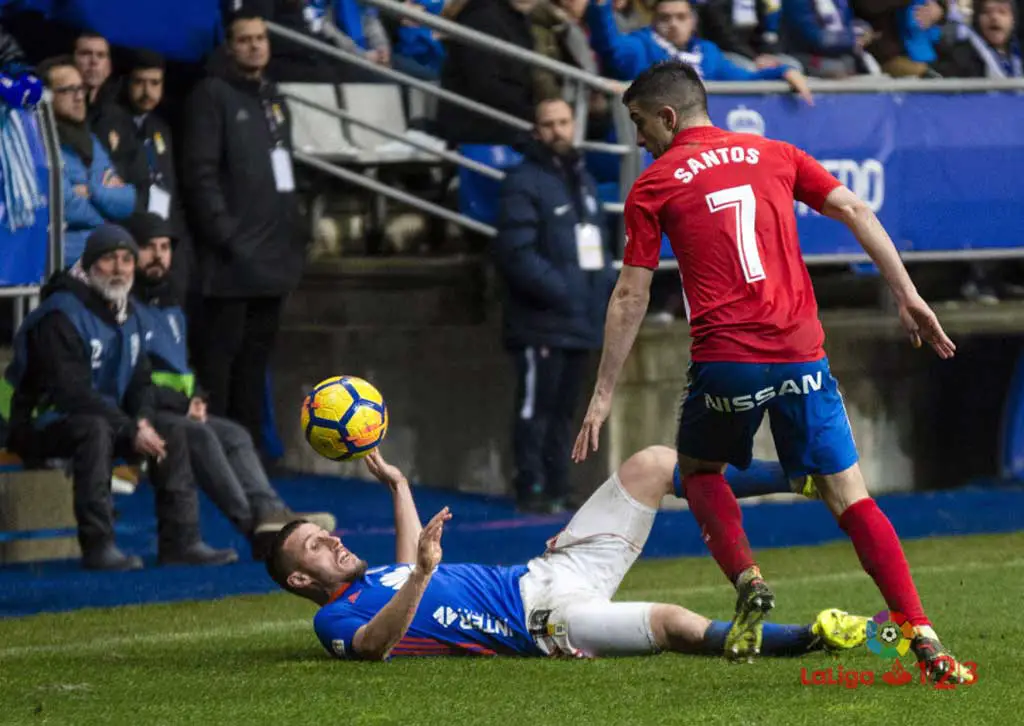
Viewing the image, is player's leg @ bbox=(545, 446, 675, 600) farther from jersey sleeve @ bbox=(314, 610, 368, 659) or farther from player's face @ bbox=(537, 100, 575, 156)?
player's face @ bbox=(537, 100, 575, 156)

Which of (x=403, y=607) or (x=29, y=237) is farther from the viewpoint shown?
(x=29, y=237)

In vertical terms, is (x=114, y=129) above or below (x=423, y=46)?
below

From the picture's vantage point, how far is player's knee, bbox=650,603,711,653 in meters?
6.86

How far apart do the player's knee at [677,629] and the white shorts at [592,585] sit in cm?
3

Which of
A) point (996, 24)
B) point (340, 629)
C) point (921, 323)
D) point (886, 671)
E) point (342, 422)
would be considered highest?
point (996, 24)

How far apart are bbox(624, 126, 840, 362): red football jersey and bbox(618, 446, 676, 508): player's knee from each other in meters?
0.70

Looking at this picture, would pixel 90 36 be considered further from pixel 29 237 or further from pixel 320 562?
pixel 320 562

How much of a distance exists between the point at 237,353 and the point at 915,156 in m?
4.38

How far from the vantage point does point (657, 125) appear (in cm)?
686

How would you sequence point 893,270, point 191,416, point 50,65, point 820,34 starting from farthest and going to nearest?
point 820,34 → point 50,65 → point 191,416 → point 893,270

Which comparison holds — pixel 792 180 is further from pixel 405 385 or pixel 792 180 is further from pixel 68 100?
pixel 405 385

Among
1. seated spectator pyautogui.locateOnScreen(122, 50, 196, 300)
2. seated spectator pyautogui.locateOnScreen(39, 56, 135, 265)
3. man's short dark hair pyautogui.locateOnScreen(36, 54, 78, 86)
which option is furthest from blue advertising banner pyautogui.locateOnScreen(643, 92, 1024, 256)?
man's short dark hair pyautogui.locateOnScreen(36, 54, 78, 86)

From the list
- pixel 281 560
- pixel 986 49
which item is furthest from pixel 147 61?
pixel 986 49

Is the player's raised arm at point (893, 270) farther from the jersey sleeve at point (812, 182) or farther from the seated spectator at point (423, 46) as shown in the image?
the seated spectator at point (423, 46)
